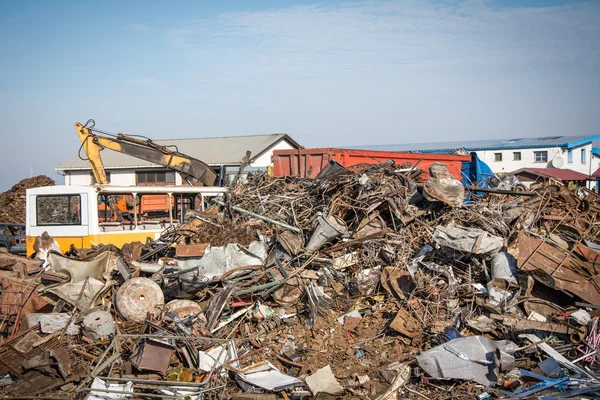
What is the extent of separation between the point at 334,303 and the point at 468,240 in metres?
2.17

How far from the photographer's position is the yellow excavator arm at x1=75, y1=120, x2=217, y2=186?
40.5ft

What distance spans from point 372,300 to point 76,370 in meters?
4.11

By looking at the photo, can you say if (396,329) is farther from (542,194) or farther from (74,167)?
(74,167)

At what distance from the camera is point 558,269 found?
7.46 metres

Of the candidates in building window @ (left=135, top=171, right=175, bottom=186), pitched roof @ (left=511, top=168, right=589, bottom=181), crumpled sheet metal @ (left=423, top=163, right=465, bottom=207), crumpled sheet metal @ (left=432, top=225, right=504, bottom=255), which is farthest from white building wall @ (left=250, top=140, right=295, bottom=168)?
crumpled sheet metal @ (left=432, top=225, right=504, bottom=255)

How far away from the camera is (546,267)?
24.6ft

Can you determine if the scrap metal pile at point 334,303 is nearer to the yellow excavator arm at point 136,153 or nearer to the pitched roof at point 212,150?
the yellow excavator arm at point 136,153

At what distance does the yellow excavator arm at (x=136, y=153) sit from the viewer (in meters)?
12.3

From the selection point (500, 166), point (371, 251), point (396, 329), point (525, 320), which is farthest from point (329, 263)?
point (500, 166)

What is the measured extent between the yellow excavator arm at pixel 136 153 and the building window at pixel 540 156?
27747mm

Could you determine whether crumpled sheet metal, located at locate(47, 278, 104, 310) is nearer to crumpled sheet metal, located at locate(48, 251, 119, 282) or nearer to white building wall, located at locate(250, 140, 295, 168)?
crumpled sheet metal, located at locate(48, 251, 119, 282)

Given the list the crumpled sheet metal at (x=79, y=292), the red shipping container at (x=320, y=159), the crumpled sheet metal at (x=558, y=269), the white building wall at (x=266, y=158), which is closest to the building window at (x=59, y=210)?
→ the crumpled sheet metal at (x=79, y=292)

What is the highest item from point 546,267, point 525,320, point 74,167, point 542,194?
point 74,167

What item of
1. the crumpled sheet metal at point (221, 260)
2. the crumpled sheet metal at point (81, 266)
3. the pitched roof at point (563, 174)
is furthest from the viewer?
the pitched roof at point (563, 174)
